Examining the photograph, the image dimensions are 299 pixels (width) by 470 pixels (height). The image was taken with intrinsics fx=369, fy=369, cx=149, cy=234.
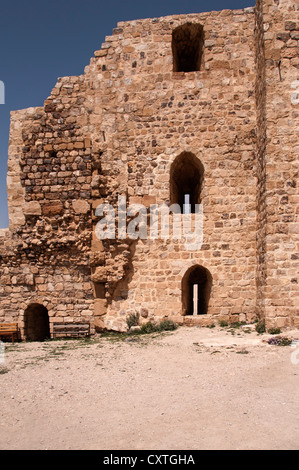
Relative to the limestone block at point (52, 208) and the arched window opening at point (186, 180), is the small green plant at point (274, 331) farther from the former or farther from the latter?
the limestone block at point (52, 208)

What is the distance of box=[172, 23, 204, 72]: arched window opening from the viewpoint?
9.71 metres

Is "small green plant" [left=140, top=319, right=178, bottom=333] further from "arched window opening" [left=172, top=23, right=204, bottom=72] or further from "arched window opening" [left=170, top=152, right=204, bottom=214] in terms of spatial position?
"arched window opening" [left=172, top=23, right=204, bottom=72]

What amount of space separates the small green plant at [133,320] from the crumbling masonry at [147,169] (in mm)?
213

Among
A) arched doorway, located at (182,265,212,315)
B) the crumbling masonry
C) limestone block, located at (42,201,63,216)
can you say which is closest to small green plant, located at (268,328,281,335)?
the crumbling masonry

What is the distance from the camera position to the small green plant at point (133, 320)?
8984 mm

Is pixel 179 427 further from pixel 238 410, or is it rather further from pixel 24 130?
pixel 24 130

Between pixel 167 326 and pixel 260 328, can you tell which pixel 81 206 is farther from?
pixel 260 328

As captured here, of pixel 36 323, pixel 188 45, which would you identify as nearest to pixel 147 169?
pixel 188 45

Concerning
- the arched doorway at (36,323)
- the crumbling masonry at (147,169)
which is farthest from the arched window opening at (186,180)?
the arched doorway at (36,323)

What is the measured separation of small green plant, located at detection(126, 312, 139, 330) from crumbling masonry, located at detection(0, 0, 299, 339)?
0.21 m

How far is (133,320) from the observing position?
9.02m

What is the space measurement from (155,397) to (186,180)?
7227mm

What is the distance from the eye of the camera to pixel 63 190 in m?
9.71

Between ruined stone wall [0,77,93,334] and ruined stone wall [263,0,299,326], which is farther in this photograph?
ruined stone wall [0,77,93,334]
